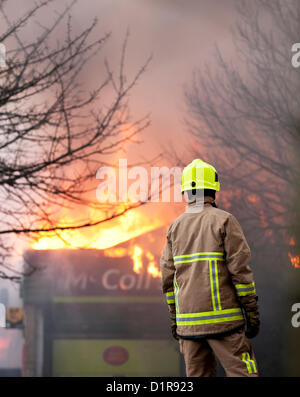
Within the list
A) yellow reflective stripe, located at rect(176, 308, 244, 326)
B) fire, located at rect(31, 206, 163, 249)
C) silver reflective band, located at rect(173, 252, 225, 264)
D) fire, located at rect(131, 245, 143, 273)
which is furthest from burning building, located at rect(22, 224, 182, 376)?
yellow reflective stripe, located at rect(176, 308, 244, 326)

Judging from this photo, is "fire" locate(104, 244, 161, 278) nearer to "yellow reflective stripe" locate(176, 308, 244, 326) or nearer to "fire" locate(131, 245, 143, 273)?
"fire" locate(131, 245, 143, 273)

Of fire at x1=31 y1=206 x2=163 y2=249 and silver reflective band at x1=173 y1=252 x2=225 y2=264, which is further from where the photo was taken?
fire at x1=31 y1=206 x2=163 y2=249

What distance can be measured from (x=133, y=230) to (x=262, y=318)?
8.83 ft

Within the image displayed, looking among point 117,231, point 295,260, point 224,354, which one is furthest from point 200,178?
point 117,231

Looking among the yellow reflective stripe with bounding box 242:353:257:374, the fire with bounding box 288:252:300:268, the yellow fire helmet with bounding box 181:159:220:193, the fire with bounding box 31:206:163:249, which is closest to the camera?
the yellow reflective stripe with bounding box 242:353:257:374

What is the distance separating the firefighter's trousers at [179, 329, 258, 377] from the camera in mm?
2430

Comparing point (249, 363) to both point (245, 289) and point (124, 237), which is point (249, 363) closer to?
point (245, 289)

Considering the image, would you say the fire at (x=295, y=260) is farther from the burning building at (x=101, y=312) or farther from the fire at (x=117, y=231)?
the burning building at (x=101, y=312)

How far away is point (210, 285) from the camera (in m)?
2.48

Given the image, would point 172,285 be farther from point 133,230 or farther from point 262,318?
point 133,230

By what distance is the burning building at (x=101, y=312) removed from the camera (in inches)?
430

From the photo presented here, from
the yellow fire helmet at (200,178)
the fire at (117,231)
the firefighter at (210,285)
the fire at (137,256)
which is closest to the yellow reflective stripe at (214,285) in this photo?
the firefighter at (210,285)
